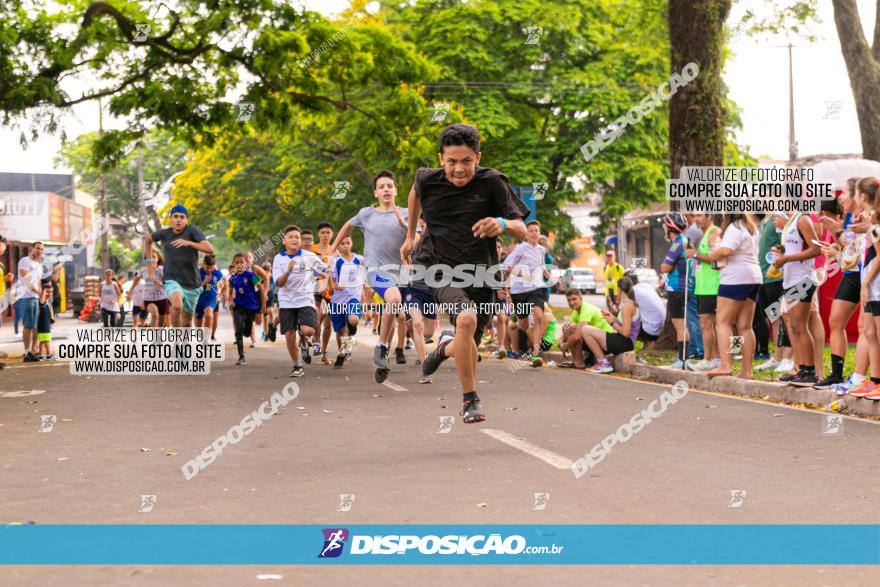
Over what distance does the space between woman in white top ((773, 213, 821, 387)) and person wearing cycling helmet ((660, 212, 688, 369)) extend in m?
2.14

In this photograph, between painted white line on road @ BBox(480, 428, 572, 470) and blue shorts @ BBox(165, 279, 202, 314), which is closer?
painted white line on road @ BBox(480, 428, 572, 470)

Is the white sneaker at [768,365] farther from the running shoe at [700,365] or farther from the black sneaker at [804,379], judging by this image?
the black sneaker at [804,379]

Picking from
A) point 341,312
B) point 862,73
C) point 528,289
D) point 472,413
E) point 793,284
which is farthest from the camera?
point 862,73

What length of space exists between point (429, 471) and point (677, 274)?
8770 mm

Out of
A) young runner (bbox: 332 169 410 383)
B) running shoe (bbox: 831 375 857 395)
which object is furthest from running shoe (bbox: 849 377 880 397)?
young runner (bbox: 332 169 410 383)

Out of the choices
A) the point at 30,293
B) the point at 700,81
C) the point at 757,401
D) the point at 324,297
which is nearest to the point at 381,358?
the point at 757,401

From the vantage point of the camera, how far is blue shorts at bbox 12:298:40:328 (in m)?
17.5

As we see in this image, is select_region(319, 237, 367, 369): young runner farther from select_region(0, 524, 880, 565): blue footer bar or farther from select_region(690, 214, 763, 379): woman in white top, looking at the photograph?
select_region(0, 524, 880, 565): blue footer bar

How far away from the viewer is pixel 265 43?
17.8 m

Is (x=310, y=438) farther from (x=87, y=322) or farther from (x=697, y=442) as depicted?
(x=87, y=322)

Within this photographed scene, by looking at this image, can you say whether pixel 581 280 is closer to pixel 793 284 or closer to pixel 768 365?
pixel 768 365

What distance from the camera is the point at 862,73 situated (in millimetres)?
18766

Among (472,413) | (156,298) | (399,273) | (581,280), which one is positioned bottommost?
(472,413)

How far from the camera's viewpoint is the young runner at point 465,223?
24.8 ft
